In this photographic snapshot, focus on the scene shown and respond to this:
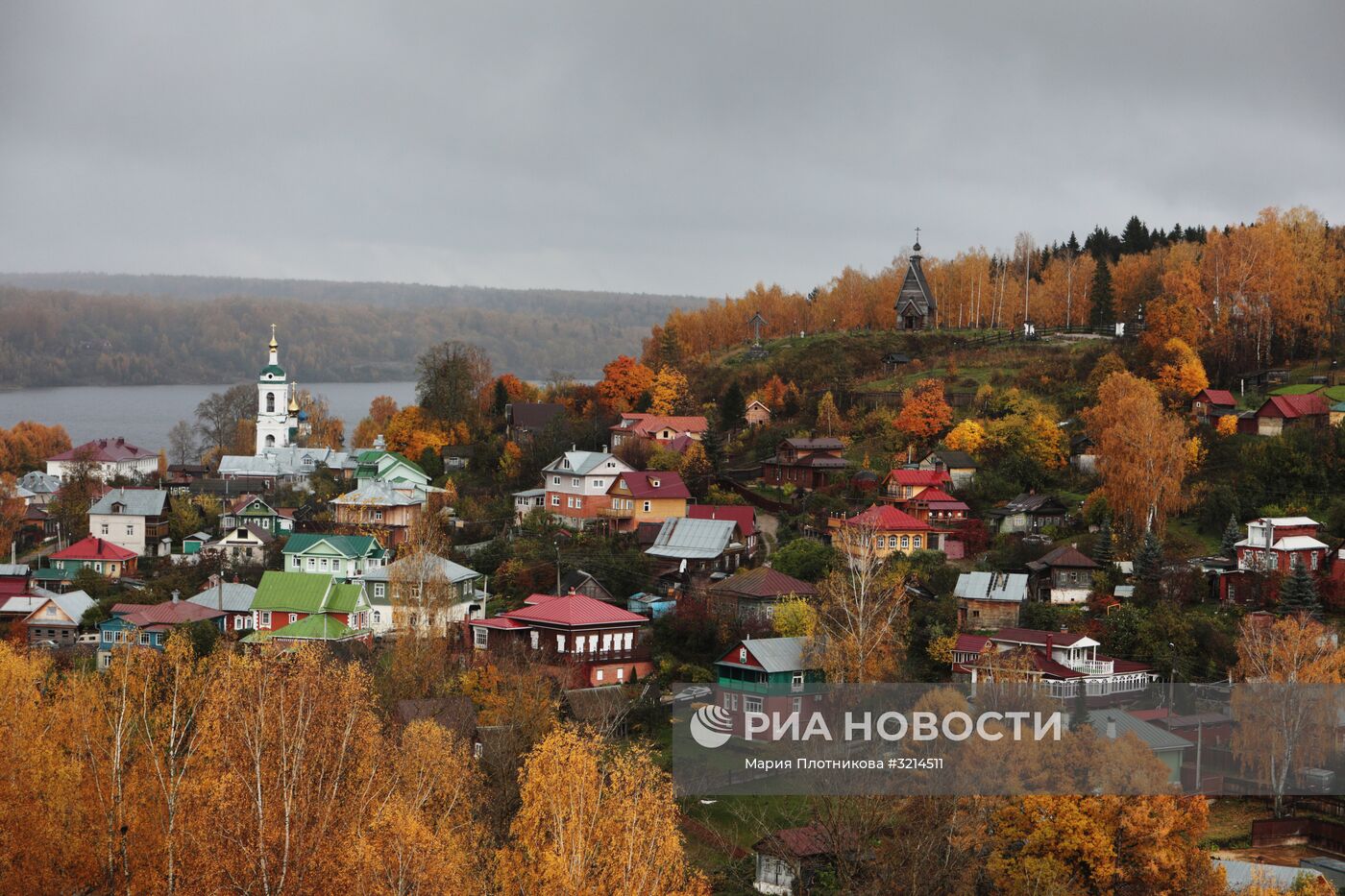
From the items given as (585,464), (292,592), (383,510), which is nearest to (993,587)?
A: (585,464)

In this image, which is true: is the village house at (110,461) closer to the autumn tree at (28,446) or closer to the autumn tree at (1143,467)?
the autumn tree at (28,446)

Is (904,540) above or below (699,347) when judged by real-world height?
below

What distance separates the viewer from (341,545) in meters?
46.6

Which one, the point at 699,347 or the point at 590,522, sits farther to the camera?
the point at 699,347

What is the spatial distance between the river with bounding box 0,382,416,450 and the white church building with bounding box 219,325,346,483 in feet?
106

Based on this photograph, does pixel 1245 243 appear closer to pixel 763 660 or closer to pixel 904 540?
pixel 904 540

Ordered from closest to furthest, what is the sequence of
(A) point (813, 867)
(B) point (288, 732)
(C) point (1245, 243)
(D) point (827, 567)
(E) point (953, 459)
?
(B) point (288, 732) < (A) point (813, 867) < (D) point (827, 567) < (E) point (953, 459) < (C) point (1245, 243)

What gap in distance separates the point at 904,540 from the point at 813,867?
59.3 ft

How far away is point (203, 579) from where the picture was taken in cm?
4850

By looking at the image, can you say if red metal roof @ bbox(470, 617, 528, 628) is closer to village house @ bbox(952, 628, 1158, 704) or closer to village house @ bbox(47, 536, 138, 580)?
village house @ bbox(952, 628, 1158, 704)

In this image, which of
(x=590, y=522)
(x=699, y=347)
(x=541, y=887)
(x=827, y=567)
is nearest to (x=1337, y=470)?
(x=827, y=567)

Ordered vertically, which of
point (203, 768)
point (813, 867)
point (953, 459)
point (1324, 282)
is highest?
point (1324, 282)

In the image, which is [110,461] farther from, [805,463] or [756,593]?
[756,593]

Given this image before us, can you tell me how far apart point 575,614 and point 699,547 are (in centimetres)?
678
